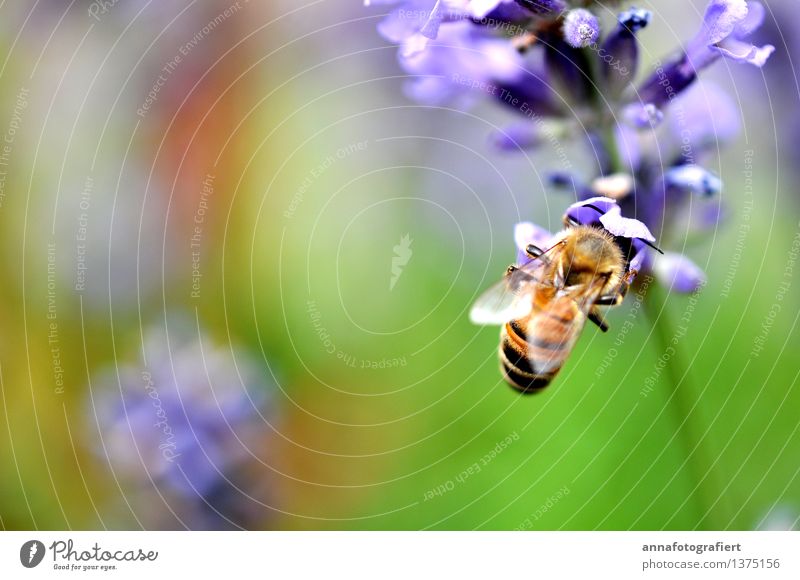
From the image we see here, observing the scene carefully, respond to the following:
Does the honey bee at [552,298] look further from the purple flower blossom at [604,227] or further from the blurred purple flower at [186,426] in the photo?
the blurred purple flower at [186,426]

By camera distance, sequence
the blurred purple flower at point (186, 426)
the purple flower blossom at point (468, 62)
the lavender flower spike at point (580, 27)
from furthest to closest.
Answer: the blurred purple flower at point (186, 426)
the purple flower blossom at point (468, 62)
the lavender flower spike at point (580, 27)

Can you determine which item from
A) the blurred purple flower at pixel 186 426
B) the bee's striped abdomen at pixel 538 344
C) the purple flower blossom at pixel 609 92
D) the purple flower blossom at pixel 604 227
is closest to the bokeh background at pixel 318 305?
the blurred purple flower at pixel 186 426

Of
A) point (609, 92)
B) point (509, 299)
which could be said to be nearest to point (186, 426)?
point (509, 299)

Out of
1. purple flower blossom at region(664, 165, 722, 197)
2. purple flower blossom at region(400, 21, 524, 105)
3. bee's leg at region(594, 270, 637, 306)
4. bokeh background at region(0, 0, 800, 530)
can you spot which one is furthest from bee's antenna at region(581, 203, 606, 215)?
bokeh background at region(0, 0, 800, 530)

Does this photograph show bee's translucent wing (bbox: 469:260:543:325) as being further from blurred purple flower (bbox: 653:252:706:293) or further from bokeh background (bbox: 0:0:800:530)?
bokeh background (bbox: 0:0:800:530)

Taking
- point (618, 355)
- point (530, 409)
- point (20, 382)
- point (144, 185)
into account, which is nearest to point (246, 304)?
point (144, 185)
